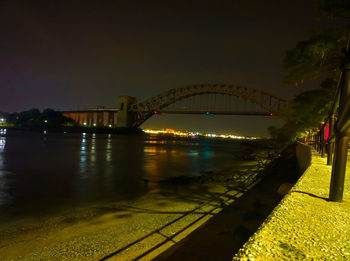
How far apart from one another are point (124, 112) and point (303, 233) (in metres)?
73.3

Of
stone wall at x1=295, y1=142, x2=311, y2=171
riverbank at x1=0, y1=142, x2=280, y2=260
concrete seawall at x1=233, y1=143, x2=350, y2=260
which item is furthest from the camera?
stone wall at x1=295, y1=142, x2=311, y2=171

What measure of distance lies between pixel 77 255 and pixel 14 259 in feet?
3.11

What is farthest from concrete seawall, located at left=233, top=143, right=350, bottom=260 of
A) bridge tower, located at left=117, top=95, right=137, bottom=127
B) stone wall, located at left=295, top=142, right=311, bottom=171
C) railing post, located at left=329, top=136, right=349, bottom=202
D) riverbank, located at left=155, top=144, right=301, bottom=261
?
bridge tower, located at left=117, top=95, right=137, bottom=127

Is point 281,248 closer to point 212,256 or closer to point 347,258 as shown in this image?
point 347,258

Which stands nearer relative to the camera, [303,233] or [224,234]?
[303,233]

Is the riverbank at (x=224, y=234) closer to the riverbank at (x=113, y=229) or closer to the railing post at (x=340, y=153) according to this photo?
the riverbank at (x=113, y=229)

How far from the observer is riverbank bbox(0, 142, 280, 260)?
13.9ft

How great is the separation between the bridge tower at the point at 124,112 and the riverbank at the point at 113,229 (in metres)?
66.5

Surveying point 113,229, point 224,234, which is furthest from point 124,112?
point 224,234

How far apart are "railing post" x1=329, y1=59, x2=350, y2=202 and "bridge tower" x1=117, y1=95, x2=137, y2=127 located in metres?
71.4

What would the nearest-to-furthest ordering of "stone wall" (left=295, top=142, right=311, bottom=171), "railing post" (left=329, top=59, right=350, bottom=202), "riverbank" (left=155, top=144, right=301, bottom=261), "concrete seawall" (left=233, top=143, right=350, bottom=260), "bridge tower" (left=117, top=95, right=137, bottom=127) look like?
"concrete seawall" (left=233, top=143, right=350, bottom=260)
"railing post" (left=329, top=59, right=350, bottom=202)
"riverbank" (left=155, top=144, right=301, bottom=261)
"stone wall" (left=295, top=142, right=311, bottom=171)
"bridge tower" (left=117, top=95, right=137, bottom=127)

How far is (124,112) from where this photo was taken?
73.8 metres

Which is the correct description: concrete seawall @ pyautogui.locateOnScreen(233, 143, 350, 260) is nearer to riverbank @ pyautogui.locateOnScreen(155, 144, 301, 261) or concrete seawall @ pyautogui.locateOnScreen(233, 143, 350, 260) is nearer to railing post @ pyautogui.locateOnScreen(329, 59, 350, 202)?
railing post @ pyautogui.locateOnScreen(329, 59, 350, 202)

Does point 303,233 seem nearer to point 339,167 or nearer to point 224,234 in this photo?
point 339,167
